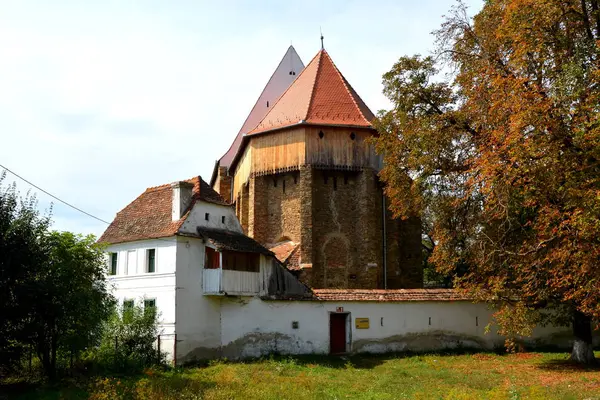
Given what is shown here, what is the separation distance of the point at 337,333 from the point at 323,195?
966 cm

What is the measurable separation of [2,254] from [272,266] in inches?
423

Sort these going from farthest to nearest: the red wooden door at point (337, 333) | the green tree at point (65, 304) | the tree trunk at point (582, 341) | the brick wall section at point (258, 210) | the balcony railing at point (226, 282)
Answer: the brick wall section at point (258, 210)
the red wooden door at point (337, 333)
the balcony railing at point (226, 282)
the tree trunk at point (582, 341)
the green tree at point (65, 304)

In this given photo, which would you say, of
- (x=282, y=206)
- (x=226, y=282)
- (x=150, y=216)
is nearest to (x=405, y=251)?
(x=282, y=206)

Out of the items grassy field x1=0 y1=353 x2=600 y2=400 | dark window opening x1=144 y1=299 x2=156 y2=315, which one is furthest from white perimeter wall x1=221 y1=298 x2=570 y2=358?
dark window opening x1=144 y1=299 x2=156 y2=315

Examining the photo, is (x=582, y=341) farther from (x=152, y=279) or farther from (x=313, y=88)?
(x=313, y=88)

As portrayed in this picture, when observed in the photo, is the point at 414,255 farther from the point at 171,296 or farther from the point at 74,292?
the point at 74,292

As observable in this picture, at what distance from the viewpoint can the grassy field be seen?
15.2 m

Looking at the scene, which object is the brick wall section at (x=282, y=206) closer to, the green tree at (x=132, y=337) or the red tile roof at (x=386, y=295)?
the red tile roof at (x=386, y=295)

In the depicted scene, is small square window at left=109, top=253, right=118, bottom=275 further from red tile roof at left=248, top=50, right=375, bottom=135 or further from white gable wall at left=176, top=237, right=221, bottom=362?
red tile roof at left=248, top=50, right=375, bottom=135

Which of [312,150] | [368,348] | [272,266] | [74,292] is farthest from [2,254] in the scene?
[312,150]

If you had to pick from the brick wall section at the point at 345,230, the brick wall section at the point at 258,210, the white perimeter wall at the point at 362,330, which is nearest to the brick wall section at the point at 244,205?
the brick wall section at the point at 258,210

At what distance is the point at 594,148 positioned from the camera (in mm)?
14430

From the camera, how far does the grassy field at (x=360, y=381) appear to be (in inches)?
598

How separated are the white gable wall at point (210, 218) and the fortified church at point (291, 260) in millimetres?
69
